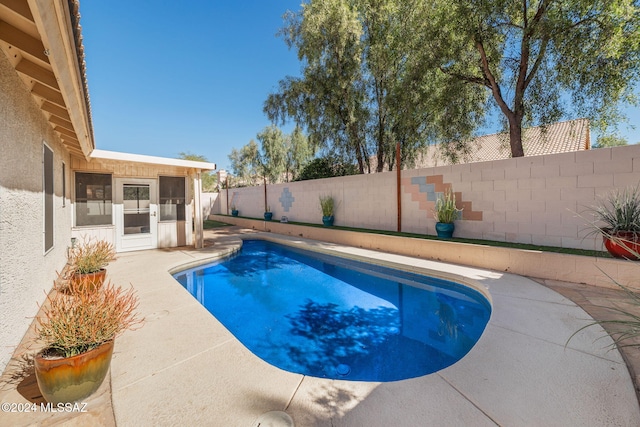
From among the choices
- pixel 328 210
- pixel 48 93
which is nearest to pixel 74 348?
pixel 48 93

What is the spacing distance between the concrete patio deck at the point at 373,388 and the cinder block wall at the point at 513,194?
3.01m

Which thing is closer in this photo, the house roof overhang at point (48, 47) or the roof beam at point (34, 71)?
the house roof overhang at point (48, 47)

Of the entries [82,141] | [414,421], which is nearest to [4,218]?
[82,141]

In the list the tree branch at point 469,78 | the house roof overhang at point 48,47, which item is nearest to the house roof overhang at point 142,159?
the house roof overhang at point 48,47

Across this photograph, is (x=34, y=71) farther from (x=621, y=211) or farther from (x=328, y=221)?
(x=328, y=221)

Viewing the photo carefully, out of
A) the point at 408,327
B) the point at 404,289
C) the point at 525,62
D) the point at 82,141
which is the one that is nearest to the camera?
the point at 408,327

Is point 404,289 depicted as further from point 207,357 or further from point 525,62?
point 525,62

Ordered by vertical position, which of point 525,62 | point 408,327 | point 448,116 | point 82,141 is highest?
point 525,62

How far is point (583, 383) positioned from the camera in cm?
206

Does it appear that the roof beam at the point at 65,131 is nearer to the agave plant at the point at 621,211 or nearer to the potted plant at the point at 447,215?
the potted plant at the point at 447,215

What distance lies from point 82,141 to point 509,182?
9083 mm

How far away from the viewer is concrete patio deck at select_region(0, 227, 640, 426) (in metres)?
1.78

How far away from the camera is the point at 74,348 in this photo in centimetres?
191

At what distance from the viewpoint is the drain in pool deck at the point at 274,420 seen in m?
1.70
